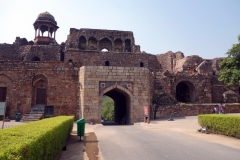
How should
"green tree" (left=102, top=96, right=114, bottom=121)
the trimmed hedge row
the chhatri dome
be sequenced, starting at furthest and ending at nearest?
"green tree" (left=102, top=96, right=114, bottom=121) < the chhatri dome < the trimmed hedge row

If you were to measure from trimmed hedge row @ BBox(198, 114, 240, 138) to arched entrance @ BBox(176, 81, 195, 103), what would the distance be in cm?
1184

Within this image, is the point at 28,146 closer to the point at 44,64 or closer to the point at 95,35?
the point at 44,64

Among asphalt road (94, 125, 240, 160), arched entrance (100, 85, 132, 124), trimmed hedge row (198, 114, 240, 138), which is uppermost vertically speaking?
arched entrance (100, 85, 132, 124)

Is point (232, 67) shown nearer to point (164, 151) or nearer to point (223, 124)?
point (223, 124)

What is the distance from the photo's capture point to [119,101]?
22.0m

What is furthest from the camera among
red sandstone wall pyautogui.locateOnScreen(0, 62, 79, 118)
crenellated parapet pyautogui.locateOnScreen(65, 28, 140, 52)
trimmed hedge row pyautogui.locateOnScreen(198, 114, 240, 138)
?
crenellated parapet pyautogui.locateOnScreen(65, 28, 140, 52)

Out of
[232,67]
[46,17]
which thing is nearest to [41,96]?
[46,17]

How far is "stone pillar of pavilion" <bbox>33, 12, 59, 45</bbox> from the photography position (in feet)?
92.7

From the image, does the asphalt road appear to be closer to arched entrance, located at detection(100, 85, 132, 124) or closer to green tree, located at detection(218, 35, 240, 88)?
arched entrance, located at detection(100, 85, 132, 124)

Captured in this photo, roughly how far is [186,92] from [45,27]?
66.7 feet

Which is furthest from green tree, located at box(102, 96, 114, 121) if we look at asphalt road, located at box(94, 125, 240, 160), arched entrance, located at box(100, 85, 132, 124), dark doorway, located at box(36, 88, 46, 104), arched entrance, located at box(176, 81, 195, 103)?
asphalt road, located at box(94, 125, 240, 160)

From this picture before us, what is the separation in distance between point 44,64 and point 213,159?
1569 cm

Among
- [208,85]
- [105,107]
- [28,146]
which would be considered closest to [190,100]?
[208,85]

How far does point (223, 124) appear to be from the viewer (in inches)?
376
